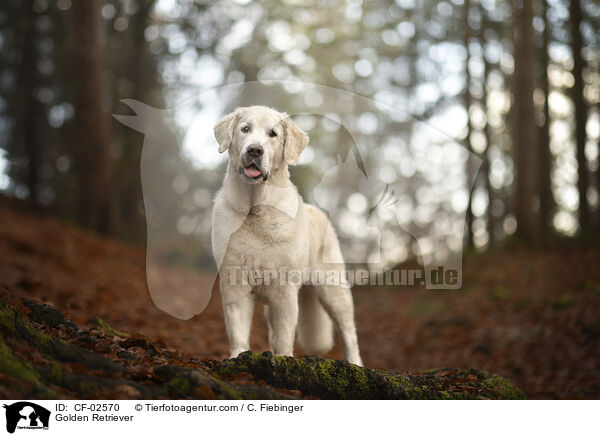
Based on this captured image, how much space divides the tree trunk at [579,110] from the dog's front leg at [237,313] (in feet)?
38.4

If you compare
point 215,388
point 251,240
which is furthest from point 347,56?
point 215,388

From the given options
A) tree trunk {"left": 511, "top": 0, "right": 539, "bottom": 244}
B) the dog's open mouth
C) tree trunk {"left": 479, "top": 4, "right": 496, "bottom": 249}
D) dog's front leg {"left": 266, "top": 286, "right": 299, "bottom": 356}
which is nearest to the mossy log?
dog's front leg {"left": 266, "top": 286, "right": 299, "bottom": 356}

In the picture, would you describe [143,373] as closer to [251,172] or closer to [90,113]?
[251,172]

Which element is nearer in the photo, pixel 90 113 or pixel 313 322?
pixel 313 322

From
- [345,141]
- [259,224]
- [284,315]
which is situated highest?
[345,141]

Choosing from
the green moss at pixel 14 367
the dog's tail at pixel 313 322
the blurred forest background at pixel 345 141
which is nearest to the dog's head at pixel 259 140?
the blurred forest background at pixel 345 141

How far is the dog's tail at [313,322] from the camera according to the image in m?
4.74

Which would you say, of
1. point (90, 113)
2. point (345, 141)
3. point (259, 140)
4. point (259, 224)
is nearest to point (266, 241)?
point (259, 224)

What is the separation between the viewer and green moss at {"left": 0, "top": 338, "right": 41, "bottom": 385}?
2.54 meters

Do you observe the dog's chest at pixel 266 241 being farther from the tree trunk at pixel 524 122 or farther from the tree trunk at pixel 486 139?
the tree trunk at pixel 486 139

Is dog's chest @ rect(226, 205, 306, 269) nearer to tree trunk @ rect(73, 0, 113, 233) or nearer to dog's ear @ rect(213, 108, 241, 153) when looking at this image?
dog's ear @ rect(213, 108, 241, 153)

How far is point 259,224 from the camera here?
3770mm
